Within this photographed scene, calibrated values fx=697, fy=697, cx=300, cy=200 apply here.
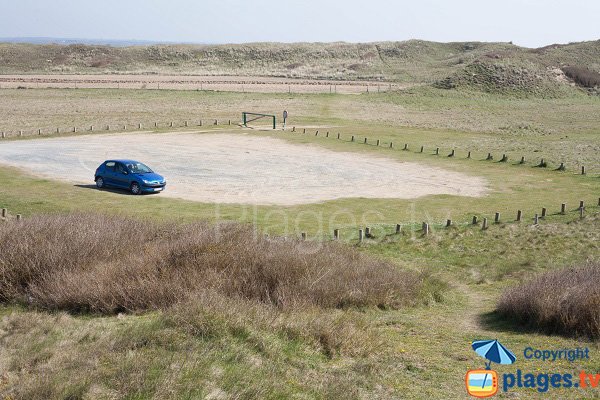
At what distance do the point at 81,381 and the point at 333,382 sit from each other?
3.78 m

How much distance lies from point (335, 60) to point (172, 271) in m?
158

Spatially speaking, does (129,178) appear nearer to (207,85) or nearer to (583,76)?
(207,85)

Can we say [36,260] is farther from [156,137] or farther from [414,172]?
[156,137]

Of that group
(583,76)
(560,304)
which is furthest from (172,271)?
(583,76)

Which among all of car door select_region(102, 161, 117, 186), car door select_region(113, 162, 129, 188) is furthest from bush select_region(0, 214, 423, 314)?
car door select_region(102, 161, 117, 186)

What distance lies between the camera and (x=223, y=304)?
13.0m

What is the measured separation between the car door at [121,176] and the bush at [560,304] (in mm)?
20741

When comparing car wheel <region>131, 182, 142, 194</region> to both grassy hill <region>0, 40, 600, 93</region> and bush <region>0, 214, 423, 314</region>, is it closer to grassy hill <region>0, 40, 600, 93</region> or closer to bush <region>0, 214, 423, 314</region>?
bush <region>0, 214, 423, 314</region>

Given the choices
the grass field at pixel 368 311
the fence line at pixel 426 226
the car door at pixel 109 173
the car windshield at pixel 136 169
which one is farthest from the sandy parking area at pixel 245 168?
the fence line at pixel 426 226

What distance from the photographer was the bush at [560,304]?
13453 mm

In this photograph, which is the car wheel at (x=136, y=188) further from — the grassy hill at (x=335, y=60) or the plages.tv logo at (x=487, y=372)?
the grassy hill at (x=335, y=60)

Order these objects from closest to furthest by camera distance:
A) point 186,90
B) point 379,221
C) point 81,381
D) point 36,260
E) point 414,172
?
point 81,381 → point 36,260 → point 379,221 → point 414,172 → point 186,90

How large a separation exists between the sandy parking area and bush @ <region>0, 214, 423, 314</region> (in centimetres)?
1290

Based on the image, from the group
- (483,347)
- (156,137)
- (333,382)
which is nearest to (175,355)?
(333,382)
